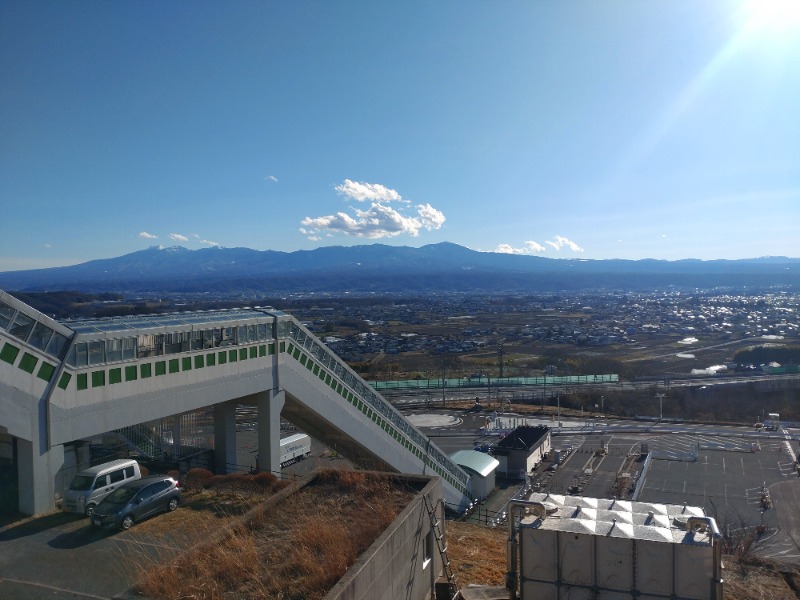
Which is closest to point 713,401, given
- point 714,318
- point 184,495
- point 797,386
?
point 797,386

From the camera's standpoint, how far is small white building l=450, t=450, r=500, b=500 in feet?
76.5

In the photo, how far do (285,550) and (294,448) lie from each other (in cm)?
2103

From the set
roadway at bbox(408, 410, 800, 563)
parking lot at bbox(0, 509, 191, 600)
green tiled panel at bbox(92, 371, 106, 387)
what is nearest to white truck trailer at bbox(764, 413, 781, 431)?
roadway at bbox(408, 410, 800, 563)

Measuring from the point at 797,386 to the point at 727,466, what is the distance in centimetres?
2847

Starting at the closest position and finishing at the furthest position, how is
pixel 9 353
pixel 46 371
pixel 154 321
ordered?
1. pixel 9 353
2. pixel 46 371
3. pixel 154 321

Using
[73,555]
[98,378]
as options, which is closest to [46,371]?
[98,378]

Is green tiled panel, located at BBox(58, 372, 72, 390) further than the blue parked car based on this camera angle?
Yes

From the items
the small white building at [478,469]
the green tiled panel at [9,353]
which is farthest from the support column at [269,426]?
the small white building at [478,469]

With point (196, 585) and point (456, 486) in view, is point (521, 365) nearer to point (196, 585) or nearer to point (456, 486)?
point (456, 486)

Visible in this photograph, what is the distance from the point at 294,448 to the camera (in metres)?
25.9

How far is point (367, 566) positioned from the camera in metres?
4.72

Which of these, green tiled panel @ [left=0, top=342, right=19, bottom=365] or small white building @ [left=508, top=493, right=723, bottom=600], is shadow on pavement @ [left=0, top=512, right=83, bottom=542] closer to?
green tiled panel @ [left=0, top=342, right=19, bottom=365]

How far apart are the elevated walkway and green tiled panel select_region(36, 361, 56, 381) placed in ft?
0.05

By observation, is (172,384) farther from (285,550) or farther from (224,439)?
(285,550)
